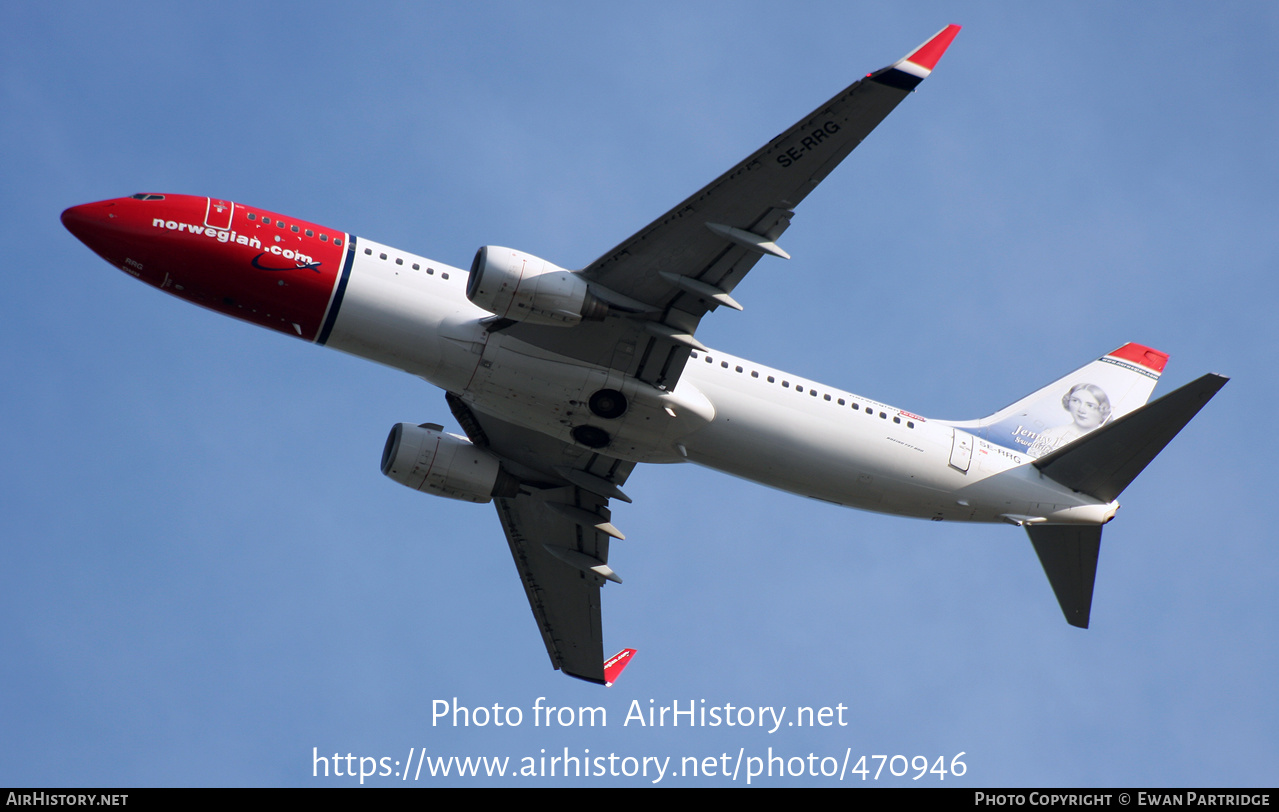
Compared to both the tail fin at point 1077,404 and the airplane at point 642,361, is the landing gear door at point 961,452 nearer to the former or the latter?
the airplane at point 642,361

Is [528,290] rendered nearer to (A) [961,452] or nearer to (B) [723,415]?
(B) [723,415]

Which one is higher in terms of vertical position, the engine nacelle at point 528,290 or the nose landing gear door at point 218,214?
the nose landing gear door at point 218,214

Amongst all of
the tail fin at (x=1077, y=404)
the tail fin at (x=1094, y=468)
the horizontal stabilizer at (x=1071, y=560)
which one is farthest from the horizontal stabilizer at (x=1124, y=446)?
the tail fin at (x=1077, y=404)

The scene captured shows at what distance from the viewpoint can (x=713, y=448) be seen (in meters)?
31.6

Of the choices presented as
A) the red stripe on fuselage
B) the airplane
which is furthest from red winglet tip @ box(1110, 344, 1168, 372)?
the red stripe on fuselage

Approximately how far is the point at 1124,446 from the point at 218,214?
26.2 metres

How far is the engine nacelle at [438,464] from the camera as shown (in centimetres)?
3453

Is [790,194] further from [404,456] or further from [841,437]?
[404,456]

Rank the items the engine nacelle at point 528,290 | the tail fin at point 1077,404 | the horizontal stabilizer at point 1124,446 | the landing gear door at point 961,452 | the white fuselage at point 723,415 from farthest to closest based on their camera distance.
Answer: the tail fin at point 1077,404, the landing gear door at point 961,452, the horizontal stabilizer at point 1124,446, the white fuselage at point 723,415, the engine nacelle at point 528,290

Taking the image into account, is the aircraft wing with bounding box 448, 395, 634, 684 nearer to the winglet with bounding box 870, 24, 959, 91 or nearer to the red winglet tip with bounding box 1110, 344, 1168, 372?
the winglet with bounding box 870, 24, 959, 91

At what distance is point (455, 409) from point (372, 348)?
17.9ft

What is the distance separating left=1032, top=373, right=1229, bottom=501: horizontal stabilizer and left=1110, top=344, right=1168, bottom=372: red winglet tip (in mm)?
8164

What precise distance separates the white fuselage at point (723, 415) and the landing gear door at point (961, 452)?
0.05 metres

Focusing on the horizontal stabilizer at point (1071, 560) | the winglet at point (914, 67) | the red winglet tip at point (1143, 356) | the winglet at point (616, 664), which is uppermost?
the winglet at point (914, 67)
